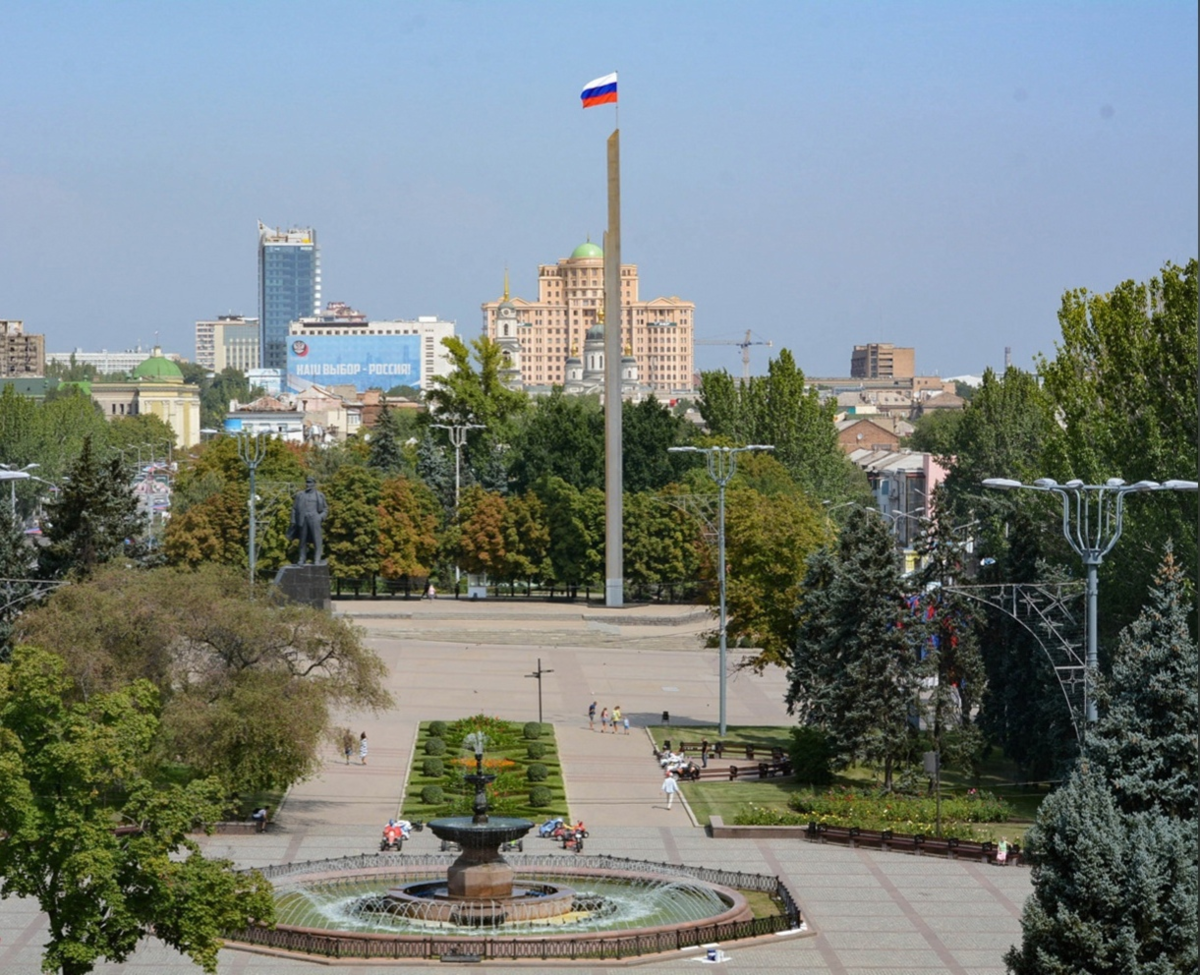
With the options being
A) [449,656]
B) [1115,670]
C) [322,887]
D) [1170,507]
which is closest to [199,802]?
[322,887]

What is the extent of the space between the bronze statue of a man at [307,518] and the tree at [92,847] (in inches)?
1543

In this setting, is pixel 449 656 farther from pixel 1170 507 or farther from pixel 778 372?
pixel 778 372

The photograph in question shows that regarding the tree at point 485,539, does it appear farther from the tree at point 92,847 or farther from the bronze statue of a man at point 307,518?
the tree at point 92,847

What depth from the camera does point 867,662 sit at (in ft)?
144

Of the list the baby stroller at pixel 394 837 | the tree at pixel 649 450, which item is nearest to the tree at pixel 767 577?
the baby stroller at pixel 394 837

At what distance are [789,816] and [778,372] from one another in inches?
2225

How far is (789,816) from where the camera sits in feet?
133

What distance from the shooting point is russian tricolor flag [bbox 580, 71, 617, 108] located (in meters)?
78.1

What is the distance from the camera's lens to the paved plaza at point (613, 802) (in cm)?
2964

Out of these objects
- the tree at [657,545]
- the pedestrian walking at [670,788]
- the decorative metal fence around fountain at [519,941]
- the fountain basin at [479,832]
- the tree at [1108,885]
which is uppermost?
the tree at [657,545]

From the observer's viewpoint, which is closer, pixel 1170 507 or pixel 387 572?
pixel 1170 507

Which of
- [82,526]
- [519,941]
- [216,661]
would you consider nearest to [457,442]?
[82,526]

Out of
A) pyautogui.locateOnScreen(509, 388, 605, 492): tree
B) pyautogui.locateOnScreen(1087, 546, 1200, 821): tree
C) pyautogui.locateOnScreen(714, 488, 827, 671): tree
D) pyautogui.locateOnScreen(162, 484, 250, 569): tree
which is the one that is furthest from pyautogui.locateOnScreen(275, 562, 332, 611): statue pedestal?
pyautogui.locateOnScreen(1087, 546, 1200, 821): tree

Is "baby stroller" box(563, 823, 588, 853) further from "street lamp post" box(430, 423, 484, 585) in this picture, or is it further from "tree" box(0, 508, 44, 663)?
"street lamp post" box(430, 423, 484, 585)
